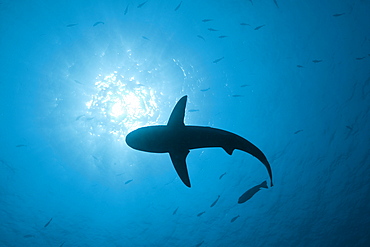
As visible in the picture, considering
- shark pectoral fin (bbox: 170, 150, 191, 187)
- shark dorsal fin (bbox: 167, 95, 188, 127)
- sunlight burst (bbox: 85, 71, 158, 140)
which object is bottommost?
shark pectoral fin (bbox: 170, 150, 191, 187)

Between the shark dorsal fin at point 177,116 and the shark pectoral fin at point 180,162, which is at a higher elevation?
the shark dorsal fin at point 177,116

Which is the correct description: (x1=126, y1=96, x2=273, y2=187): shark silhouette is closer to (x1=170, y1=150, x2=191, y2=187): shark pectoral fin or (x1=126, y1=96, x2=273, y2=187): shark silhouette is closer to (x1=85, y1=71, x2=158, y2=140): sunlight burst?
(x1=170, y1=150, x2=191, y2=187): shark pectoral fin

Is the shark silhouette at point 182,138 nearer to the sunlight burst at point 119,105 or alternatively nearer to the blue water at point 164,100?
the blue water at point 164,100

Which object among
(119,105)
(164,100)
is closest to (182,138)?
(164,100)

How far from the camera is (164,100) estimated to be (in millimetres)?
12328

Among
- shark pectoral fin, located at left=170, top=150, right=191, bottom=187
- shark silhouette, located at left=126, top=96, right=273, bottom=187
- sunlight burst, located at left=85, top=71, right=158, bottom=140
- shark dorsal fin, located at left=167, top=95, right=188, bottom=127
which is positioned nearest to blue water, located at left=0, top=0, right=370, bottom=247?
sunlight burst, located at left=85, top=71, right=158, bottom=140

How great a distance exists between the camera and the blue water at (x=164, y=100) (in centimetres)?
1126

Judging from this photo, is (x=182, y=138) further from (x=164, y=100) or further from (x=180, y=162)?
(x=164, y=100)

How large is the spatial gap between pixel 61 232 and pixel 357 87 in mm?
23952

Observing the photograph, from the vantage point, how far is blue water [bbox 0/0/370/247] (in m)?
11.3

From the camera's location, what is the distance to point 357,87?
14648mm

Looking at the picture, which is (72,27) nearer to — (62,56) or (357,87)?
(62,56)

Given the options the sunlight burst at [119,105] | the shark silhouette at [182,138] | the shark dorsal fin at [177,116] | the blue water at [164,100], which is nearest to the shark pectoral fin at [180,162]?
the shark silhouette at [182,138]

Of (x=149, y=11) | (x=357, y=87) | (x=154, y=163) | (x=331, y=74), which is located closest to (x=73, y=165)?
(x=154, y=163)
